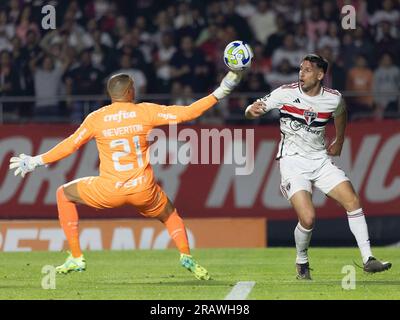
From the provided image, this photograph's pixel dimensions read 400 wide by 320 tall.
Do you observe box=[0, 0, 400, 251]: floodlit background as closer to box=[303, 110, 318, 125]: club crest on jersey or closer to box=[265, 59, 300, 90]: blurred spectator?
box=[265, 59, 300, 90]: blurred spectator

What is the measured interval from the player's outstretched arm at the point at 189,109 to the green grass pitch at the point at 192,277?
155 centimetres

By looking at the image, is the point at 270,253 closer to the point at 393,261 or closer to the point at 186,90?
the point at 393,261

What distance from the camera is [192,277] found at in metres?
12.6

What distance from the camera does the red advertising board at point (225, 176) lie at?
18234mm

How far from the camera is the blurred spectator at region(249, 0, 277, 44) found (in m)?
20.7

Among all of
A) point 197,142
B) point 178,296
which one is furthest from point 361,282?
point 197,142

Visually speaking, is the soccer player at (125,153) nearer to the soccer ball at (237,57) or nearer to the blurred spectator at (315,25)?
the soccer ball at (237,57)

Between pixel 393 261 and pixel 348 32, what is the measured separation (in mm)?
6611

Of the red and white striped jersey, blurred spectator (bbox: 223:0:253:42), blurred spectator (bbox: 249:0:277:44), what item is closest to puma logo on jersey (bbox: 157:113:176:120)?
the red and white striped jersey

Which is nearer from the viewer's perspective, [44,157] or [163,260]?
[44,157]

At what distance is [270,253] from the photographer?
15844 mm

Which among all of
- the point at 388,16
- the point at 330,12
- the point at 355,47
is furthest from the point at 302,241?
the point at 388,16

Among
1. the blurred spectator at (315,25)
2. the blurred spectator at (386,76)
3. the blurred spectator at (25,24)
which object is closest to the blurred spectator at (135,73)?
the blurred spectator at (25,24)

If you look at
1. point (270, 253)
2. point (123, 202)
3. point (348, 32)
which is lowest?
point (270, 253)
